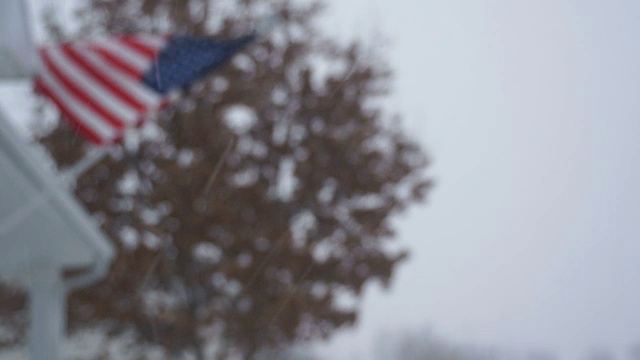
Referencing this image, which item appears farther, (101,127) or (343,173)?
(343,173)

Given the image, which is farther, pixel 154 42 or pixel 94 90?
pixel 154 42

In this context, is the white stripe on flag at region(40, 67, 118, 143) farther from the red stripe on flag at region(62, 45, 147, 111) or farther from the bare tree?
the bare tree

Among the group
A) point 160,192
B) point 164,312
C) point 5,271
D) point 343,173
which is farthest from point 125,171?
point 5,271

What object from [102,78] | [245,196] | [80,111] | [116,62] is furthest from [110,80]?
[245,196]

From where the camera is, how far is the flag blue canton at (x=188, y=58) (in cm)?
830

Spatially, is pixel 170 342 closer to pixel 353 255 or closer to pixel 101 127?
pixel 353 255

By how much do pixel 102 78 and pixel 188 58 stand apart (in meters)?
0.76

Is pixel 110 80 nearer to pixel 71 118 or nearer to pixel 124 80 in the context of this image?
pixel 124 80

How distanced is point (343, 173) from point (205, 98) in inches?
87.0

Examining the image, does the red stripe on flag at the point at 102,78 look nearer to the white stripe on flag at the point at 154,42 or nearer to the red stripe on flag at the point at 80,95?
the red stripe on flag at the point at 80,95

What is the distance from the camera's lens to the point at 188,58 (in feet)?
27.6

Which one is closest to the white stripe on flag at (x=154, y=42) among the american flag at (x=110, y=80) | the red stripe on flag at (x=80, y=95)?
the american flag at (x=110, y=80)

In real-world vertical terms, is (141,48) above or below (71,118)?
above

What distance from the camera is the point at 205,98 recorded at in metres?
14.2
